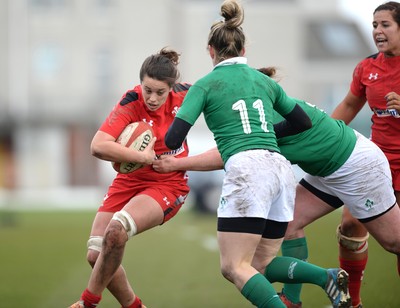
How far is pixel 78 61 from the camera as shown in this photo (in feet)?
147

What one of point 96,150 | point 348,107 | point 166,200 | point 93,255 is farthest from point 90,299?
point 348,107

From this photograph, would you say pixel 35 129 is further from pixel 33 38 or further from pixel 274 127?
pixel 274 127

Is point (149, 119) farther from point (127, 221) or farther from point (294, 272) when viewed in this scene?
point (294, 272)

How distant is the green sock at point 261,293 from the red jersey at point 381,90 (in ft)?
6.08

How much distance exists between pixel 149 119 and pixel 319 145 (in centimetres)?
125

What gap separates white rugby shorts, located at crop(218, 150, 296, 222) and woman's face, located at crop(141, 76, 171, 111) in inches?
36.4

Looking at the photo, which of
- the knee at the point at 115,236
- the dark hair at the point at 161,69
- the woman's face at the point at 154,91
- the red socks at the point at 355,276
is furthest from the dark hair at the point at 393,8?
the knee at the point at 115,236

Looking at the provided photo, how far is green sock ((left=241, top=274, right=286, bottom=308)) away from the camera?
5.36 m

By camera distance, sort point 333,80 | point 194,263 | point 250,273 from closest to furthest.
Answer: point 250,273 → point 194,263 → point 333,80

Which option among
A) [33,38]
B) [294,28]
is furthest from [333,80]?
[33,38]

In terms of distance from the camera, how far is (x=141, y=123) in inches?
246

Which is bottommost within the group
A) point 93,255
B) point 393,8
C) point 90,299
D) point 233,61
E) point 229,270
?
point 90,299

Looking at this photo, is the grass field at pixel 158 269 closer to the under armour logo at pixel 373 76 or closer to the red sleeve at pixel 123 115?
the under armour logo at pixel 373 76

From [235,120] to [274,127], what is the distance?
1.85 ft
